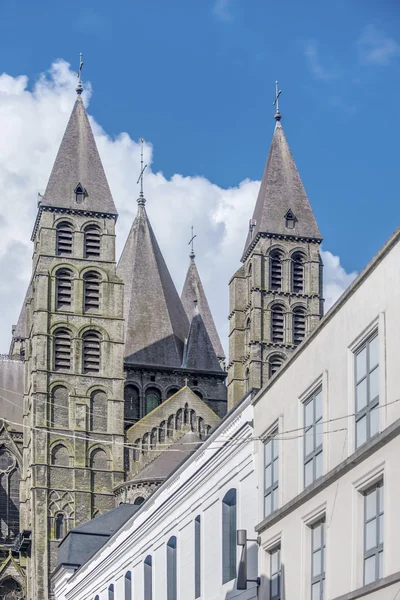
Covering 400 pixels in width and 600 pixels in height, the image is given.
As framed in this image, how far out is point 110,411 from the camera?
8325 cm

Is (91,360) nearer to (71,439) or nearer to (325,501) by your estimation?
(71,439)

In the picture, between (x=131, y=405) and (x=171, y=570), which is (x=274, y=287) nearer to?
(x=131, y=405)

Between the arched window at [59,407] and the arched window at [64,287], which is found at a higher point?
the arched window at [64,287]

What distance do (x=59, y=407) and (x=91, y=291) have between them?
770cm

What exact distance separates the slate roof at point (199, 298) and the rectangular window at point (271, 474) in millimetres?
77875

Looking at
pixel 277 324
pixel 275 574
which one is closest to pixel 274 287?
pixel 277 324

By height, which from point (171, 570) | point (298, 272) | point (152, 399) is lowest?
point (171, 570)

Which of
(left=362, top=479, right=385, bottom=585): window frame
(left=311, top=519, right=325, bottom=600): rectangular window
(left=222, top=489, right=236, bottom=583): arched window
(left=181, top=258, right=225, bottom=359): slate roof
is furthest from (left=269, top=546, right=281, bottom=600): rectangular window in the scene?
(left=181, top=258, right=225, bottom=359): slate roof

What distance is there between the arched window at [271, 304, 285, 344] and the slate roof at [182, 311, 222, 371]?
5.82 meters

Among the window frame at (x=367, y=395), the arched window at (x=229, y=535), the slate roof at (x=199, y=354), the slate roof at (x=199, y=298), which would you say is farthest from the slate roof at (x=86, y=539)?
the slate roof at (x=199, y=298)

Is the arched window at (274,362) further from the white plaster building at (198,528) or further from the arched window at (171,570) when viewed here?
the arched window at (171,570)

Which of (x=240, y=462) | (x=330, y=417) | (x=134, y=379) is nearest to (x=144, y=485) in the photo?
(x=134, y=379)

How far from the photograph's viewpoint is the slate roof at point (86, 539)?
49.2m

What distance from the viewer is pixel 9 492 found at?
91.2 metres
